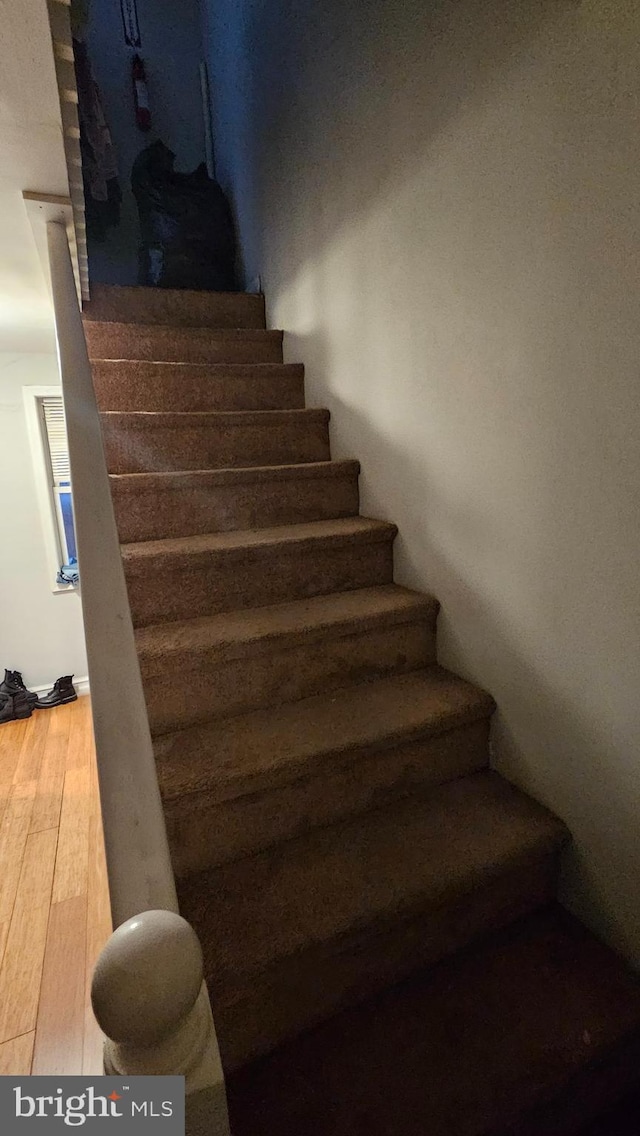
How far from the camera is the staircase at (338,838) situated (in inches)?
34.3

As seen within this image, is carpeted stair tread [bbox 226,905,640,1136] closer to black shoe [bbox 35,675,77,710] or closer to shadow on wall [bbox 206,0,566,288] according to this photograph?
shadow on wall [bbox 206,0,566,288]

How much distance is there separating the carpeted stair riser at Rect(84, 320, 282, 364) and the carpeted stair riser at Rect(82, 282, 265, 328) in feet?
0.51

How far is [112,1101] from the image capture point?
484 millimetres

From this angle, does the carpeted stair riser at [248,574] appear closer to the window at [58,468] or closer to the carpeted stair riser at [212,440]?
the carpeted stair riser at [212,440]

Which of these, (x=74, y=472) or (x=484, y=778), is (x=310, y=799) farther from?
(x=74, y=472)

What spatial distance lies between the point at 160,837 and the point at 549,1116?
92 centimetres

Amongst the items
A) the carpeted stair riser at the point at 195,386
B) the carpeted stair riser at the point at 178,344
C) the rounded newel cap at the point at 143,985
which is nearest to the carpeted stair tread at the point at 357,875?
the rounded newel cap at the point at 143,985

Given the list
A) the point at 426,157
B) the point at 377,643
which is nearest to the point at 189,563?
the point at 377,643

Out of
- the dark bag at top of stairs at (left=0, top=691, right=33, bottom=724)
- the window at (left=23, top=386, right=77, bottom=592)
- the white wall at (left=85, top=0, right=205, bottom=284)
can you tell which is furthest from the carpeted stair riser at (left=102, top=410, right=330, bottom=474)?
the dark bag at top of stairs at (left=0, top=691, right=33, bottom=724)

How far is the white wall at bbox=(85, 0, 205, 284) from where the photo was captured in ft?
10.6

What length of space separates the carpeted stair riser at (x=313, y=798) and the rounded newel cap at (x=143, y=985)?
0.63 meters

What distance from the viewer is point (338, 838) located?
113 centimetres

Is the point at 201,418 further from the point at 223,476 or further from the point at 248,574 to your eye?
the point at 248,574

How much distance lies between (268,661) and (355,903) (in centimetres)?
55
